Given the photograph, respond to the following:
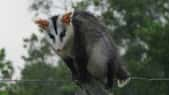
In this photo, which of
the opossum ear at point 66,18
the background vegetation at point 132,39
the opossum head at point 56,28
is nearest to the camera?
the opossum ear at point 66,18

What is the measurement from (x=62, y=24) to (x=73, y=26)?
623mm

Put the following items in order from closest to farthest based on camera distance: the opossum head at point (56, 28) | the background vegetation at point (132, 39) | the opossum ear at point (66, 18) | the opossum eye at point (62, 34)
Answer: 1. the opossum ear at point (66, 18)
2. the opossum head at point (56, 28)
3. the opossum eye at point (62, 34)
4. the background vegetation at point (132, 39)

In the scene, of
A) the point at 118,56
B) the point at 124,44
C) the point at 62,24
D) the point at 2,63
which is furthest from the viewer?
the point at 124,44

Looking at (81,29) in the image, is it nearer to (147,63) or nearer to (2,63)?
(2,63)

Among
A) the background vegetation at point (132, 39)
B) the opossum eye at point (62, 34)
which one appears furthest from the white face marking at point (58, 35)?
the background vegetation at point (132, 39)

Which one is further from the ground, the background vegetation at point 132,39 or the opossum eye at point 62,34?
the opossum eye at point 62,34

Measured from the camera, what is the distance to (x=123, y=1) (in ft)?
89.7

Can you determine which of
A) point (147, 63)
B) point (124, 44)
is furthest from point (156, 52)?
point (124, 44)

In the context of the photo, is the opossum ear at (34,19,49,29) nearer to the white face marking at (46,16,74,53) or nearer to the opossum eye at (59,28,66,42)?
the white face marking at (46,16,74,53)

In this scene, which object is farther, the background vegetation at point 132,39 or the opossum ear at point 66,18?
the background vegetation at point 132,39

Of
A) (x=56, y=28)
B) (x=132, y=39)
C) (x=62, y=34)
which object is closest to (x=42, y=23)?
(x=56, y=28)

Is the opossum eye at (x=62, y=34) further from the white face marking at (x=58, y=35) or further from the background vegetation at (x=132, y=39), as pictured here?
the background vegetation at (x=132, y=39)

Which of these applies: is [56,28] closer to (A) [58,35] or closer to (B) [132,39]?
(A) [58,35]

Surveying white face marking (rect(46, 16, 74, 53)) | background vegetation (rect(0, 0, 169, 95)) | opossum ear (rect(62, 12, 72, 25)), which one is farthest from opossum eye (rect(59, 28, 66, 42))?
background vegetation (rect(0, 0, 169, 95))
